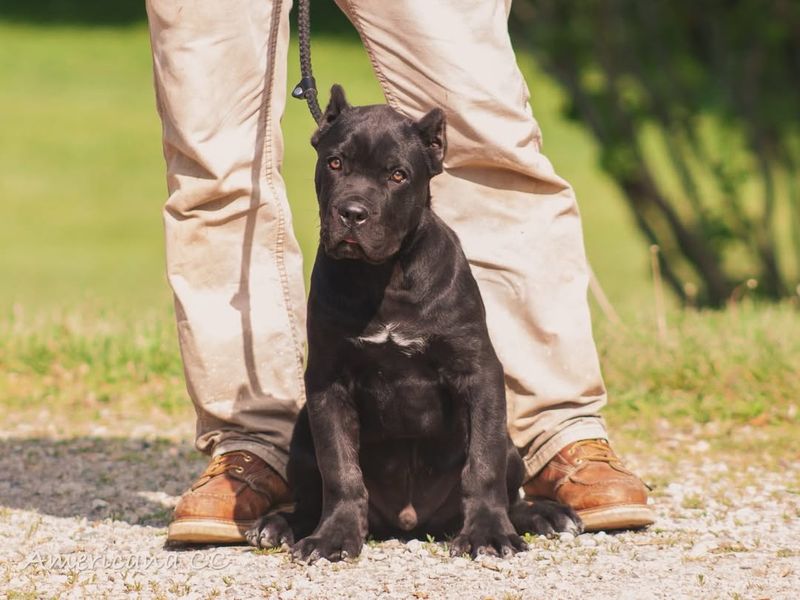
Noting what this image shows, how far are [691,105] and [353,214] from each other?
5.83 metres

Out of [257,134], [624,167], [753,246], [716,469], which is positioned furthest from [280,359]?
[753,246]

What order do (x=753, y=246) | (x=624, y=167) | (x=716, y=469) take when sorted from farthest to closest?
(x=753, y=246), (x=624, y=167), (x=716, y=469)

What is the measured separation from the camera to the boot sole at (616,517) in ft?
12.1

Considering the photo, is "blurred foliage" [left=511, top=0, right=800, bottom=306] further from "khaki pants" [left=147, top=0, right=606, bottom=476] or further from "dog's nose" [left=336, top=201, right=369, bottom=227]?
"dog's nose" [left=336, top=201, right=369, bottom=227]

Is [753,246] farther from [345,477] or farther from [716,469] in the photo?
[345,477]

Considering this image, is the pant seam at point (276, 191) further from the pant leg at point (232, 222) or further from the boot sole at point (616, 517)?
the boot sole at point (616, 517)

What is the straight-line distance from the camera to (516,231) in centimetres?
410

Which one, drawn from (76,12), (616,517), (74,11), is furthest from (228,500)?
(74,11)

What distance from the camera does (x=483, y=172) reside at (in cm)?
408

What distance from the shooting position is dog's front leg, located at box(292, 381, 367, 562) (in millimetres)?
3477

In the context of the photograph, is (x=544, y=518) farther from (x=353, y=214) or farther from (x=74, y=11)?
(x=74, y=11)

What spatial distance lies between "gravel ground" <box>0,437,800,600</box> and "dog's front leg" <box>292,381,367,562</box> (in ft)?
0.34

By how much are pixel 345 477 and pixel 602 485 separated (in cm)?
79

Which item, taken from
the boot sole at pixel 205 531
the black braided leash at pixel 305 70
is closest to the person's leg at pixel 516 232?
the black braided leash at pixel 305 70
